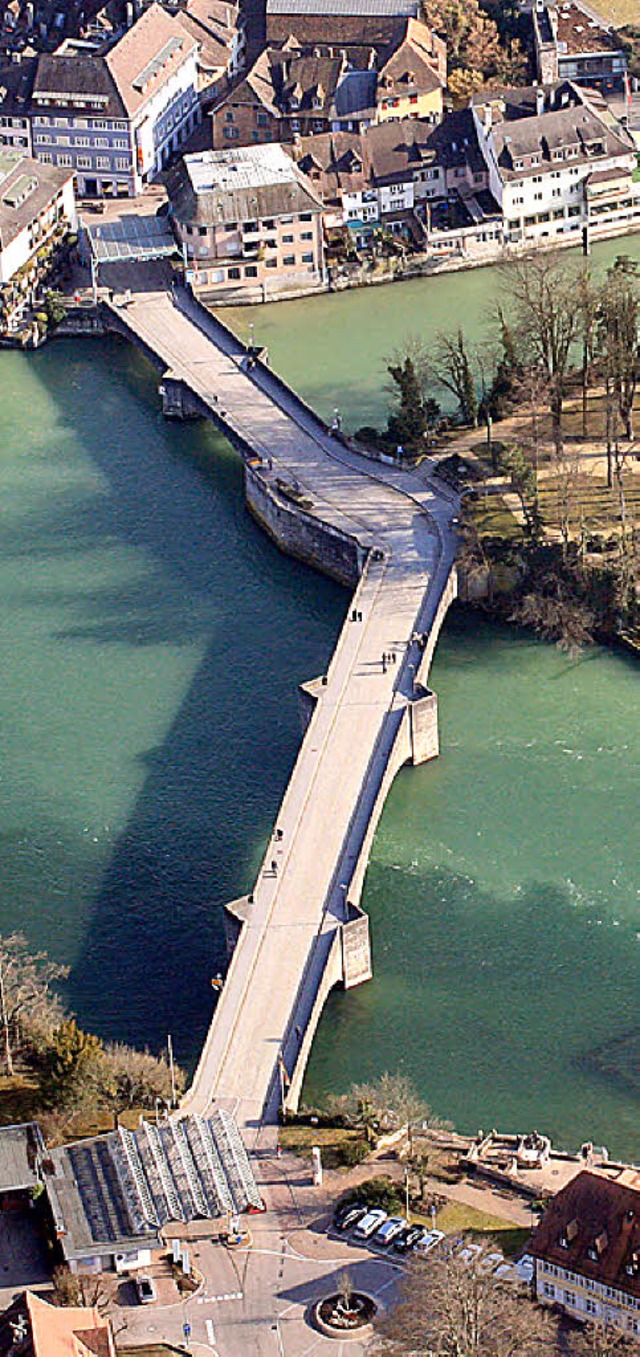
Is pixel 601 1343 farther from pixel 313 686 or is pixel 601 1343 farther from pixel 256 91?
pixel 256 91

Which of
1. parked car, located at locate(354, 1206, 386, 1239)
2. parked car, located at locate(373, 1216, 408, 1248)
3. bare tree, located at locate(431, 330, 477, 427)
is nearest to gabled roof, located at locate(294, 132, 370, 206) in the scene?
bare tree, located at locate(431, 330, 477, 427)

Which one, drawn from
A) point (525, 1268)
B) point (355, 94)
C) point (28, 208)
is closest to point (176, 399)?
point (28, 208)

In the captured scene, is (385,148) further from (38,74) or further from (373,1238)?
(373,1238)

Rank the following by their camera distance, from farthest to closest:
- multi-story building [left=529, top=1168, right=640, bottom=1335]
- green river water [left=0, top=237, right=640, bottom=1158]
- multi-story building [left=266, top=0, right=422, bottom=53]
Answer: multi-story building [left=266, top=0, right=422, bottom=53], green river water [left=0, top=237, right=640, bottom=1158], multi-story building [left=529, top=1168, right=640, bottom=1335]

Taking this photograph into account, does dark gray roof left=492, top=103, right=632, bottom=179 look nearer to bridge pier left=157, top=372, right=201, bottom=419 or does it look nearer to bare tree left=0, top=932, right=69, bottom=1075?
Result: bridge pier left=157, top=372, right=201, bottom=419

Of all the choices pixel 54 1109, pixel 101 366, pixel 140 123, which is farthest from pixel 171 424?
pixel 54 1109

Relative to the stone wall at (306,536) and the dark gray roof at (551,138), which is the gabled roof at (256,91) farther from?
the stone wall at (306,536)
